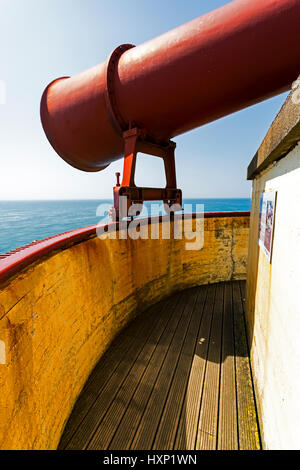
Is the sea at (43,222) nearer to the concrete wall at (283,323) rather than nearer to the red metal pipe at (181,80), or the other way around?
the red metal pipe at (181,80)

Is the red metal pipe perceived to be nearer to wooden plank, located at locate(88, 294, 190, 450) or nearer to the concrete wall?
the concrete wall

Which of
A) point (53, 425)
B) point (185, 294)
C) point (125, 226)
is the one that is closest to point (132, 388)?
point (53, 425)

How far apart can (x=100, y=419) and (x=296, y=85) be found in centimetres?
338

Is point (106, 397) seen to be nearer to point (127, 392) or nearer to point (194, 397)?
point (127, 392)

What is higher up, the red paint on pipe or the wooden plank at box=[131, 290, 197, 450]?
the red paint on pipe

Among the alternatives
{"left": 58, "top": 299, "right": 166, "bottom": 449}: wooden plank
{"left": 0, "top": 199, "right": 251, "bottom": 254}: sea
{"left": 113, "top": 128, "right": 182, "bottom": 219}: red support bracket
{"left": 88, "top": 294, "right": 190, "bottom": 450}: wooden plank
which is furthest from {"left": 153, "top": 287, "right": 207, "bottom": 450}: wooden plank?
{"left": 113, "top": 128, "right": 182, "bottom": 219}: red support bracket

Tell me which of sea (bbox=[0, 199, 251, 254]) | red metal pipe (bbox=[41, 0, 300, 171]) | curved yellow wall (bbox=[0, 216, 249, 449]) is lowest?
sea (bbox=[0, 199, 251, 254])

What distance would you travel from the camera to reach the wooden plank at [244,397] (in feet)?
7.06

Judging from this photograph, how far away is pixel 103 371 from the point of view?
9.94 ft

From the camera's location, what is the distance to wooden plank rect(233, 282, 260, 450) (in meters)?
2.15

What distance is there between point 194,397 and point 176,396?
212mm

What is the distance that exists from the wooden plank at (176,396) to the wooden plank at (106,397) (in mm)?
630

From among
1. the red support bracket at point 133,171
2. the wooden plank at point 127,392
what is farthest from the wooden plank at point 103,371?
the red support bracket at point 133,171

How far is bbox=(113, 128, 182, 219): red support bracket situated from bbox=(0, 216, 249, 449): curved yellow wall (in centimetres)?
82
